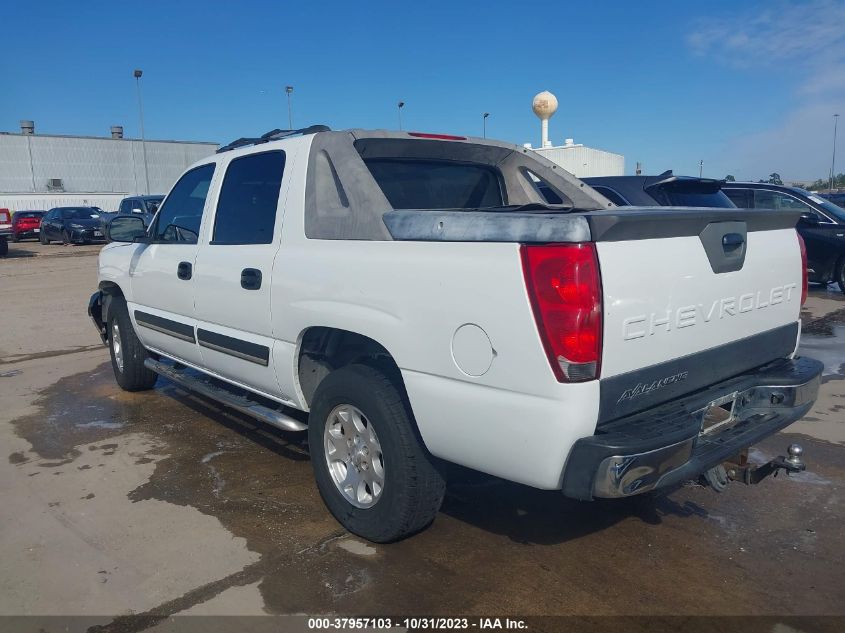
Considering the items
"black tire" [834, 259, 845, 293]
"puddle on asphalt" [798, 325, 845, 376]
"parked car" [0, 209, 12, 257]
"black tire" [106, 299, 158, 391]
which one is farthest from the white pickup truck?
"parked car" [0, 209, 12, 257]

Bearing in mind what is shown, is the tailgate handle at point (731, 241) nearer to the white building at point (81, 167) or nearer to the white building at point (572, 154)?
the white building at point (572, 154)

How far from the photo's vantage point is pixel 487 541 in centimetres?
355

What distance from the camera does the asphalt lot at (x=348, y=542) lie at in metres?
3.03

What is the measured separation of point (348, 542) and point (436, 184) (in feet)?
7.07

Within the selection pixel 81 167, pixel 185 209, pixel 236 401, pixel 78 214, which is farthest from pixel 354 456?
pixel 81 167

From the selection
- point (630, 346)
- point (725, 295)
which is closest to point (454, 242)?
point (630, 346)

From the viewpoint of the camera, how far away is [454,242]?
9.45 ft

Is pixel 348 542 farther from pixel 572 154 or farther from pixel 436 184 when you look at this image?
pixel 572 154

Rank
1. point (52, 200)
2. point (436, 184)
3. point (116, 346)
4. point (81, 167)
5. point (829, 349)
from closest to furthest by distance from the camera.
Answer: point (436, 184), point (116, 346), point (829, 349), point (52, 200), point (81, 167)

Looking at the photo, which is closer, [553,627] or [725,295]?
[553,627]

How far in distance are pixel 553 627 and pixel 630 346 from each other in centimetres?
117

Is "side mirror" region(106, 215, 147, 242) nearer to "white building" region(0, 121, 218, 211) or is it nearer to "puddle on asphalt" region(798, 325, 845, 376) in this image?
"puddle on asphalt" region(798, 325, 845, 376)

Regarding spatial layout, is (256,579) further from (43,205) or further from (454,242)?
(43,205)

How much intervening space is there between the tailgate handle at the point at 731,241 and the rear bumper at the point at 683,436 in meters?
0.64
